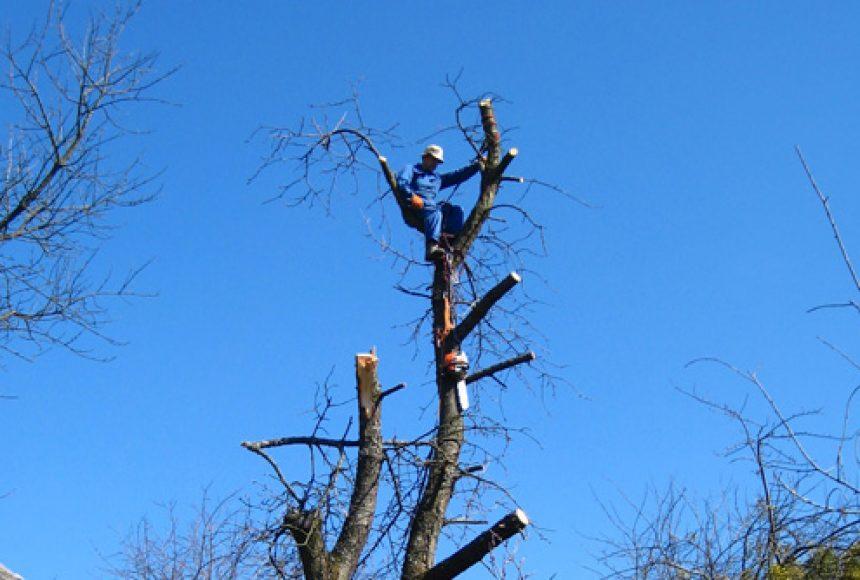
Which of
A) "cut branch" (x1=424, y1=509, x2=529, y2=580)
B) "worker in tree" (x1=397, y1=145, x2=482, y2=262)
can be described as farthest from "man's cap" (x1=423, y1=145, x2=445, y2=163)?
"cut branch" (x1=424, y1=509, x2=529, y2=580)

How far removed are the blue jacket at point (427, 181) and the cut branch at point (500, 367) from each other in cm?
117

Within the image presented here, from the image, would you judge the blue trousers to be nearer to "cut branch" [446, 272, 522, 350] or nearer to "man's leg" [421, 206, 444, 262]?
"man's leg" [421, 206, 444, 262]

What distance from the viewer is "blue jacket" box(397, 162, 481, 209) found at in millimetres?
7391

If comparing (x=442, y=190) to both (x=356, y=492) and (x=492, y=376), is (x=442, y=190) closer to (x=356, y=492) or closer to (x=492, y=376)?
(x=492, y=376)

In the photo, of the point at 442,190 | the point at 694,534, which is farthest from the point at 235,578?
the point at 694,534

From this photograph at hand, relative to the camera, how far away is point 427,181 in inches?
295

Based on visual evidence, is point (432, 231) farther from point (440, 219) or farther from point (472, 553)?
point (472, 553)

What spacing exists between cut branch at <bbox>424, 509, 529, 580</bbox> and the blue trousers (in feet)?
6.55

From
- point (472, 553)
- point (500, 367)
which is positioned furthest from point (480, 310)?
point (472, 553)

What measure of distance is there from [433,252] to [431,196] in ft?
1.73

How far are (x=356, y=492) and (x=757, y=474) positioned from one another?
213cm

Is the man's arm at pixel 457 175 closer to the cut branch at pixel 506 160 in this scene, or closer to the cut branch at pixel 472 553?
the cut branch at pixel 506 160

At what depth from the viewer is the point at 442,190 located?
24.9 feet

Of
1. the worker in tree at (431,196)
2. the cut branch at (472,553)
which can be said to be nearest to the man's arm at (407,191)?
the worker in tree at (431,196)
